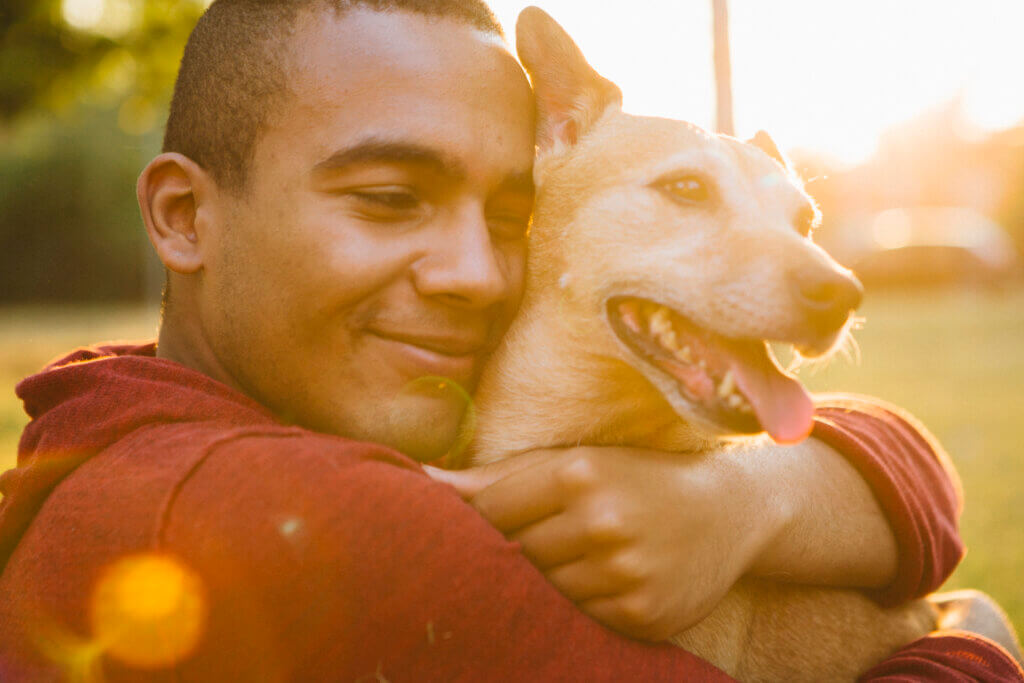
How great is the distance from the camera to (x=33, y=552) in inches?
63.7

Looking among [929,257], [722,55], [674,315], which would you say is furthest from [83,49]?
[929,257]

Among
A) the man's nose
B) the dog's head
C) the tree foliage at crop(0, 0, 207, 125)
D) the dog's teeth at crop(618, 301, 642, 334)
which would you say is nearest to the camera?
the man's nose

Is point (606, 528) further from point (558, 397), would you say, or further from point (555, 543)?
point (558, 397)

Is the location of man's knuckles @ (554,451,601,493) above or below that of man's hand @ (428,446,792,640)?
above

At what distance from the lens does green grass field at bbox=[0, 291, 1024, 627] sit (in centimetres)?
463

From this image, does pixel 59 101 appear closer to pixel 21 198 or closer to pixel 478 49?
pixel 478 49

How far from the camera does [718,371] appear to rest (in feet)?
7.20

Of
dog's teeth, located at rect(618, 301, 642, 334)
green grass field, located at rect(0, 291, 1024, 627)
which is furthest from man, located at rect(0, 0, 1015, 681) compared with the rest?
green grass field, located at rect(0, 291, 1024, 627)

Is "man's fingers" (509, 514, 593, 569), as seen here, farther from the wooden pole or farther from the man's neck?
the wooden pole

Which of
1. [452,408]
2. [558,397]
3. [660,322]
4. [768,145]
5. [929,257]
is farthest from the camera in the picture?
[929,257]

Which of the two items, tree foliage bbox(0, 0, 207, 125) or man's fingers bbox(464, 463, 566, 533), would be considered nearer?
man's fingers bbox(464, 463, 566, 533)

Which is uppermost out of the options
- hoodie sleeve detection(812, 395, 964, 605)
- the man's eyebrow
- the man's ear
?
the man's eyebrow

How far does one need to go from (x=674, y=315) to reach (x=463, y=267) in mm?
632

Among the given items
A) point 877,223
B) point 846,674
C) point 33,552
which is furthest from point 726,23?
point 877,223
